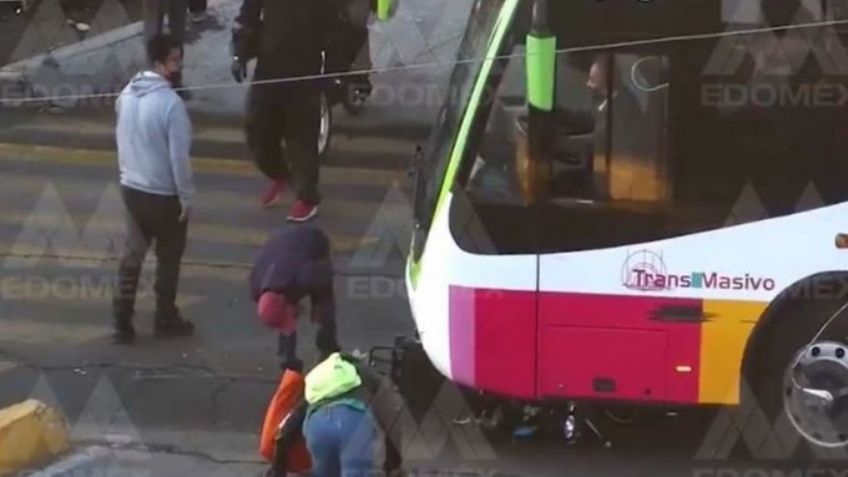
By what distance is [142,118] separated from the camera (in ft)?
33.1

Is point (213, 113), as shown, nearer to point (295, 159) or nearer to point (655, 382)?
point (295, 159)

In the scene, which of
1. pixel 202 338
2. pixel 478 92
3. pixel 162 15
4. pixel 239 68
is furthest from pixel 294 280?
pixel 162 15

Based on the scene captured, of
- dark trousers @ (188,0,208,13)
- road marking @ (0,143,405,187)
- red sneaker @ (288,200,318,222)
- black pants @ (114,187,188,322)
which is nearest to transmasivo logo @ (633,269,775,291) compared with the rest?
black pants @ (114,187,188,322)

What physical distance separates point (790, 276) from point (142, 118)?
4.38m

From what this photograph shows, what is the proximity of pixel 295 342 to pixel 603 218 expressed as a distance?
2230mm

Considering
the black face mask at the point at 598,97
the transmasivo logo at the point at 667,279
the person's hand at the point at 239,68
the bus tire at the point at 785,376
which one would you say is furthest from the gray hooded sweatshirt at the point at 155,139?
the person's hand at the point at 239,68

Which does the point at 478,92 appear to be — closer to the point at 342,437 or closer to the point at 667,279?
the point at 667,279

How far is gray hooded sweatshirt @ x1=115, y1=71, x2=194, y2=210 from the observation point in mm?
10016

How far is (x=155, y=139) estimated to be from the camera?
10062mm

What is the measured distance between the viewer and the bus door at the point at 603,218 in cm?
770

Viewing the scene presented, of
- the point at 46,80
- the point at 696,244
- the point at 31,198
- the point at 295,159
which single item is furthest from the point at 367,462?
the point at 46,80

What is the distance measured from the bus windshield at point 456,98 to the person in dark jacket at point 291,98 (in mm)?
4026
